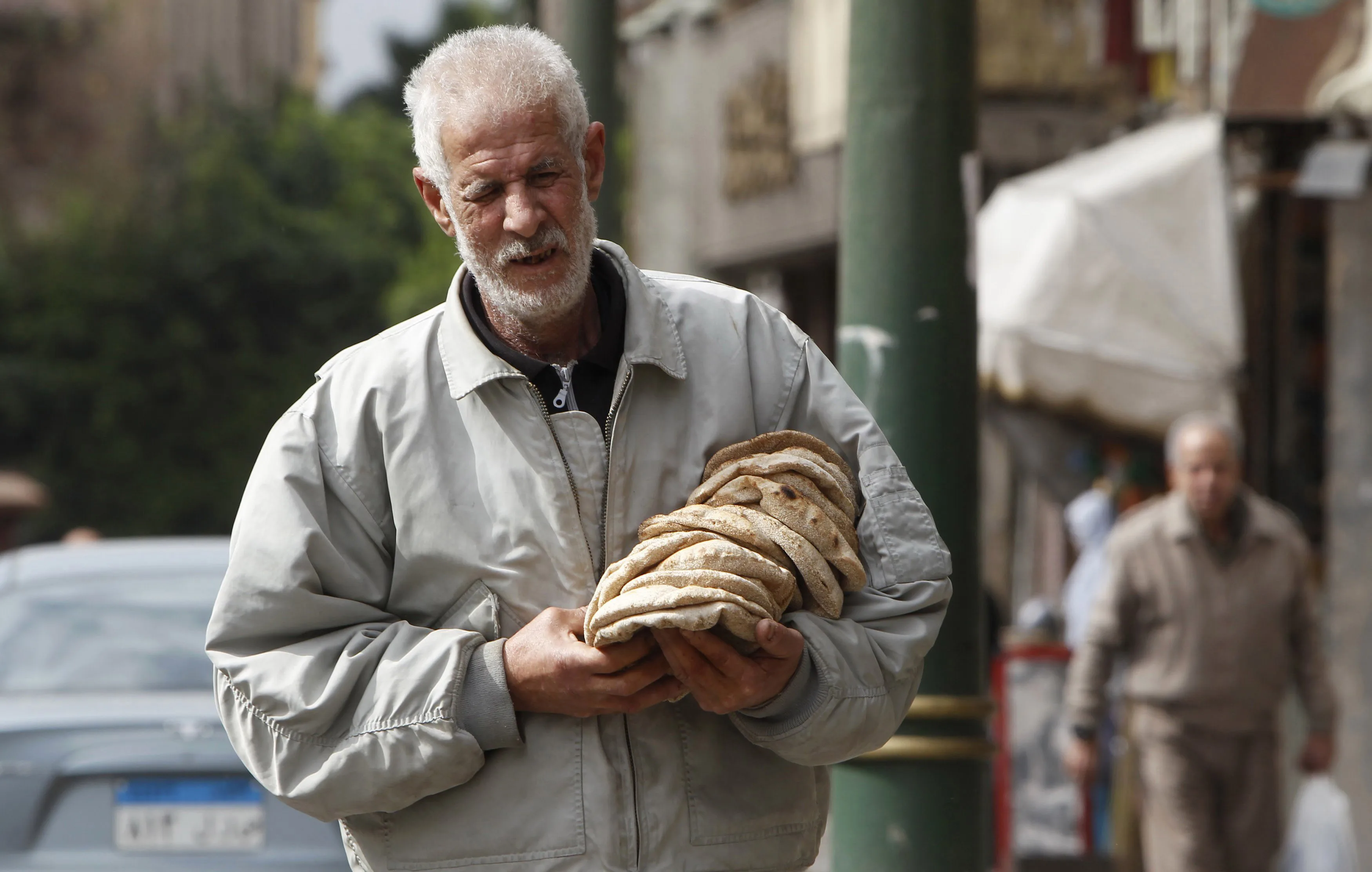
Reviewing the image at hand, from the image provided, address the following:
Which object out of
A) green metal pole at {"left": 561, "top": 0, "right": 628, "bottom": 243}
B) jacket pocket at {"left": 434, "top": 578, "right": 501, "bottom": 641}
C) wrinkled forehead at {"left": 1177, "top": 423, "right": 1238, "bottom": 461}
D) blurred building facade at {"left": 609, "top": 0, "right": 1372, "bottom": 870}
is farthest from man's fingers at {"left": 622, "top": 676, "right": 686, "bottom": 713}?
wrinkled forehead at {"left": 1177, "top": 423, "right": 1238, "bottom": 461}

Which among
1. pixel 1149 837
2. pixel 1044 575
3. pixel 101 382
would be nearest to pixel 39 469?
pixel 101 382

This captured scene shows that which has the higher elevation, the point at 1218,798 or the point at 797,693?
the point at 797,693

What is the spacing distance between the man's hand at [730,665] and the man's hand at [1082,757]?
5.22 meters

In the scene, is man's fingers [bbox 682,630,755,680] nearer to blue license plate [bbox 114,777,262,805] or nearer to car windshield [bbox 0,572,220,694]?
blue license plate [bbox 114,777,262,805]

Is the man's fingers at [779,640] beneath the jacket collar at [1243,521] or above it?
above

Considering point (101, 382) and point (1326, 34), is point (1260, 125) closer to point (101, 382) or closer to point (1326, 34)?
point (1326, 34)

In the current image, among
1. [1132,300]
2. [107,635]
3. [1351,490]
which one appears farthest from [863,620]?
[1351,490]

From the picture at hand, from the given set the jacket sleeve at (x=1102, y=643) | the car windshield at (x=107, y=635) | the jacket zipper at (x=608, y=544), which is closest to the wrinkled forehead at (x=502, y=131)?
the jacket zipper at (x=608, y=544)

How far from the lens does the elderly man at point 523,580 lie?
8.48ft

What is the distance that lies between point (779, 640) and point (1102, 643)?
517 centimetres

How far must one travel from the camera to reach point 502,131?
8.84 feet

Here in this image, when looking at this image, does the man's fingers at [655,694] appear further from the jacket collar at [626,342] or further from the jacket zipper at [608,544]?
the jacket collar at [626,342]

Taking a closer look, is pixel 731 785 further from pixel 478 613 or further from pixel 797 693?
pixel 478 613

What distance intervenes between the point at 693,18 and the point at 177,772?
15.5 m
